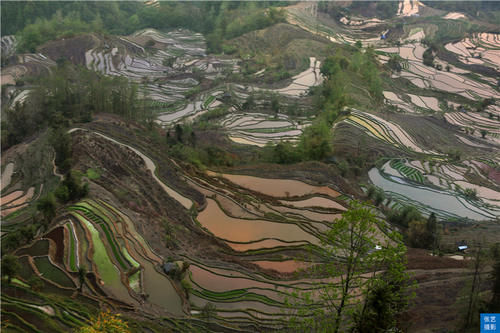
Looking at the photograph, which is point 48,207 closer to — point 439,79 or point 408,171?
point 408,171

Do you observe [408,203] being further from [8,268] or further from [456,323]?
[8,268]

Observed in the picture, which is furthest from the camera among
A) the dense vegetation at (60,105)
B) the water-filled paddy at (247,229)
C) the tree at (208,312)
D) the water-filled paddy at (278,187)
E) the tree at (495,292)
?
the dense vegetation at (60,105)

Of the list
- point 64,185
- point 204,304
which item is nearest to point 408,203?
point 204,304

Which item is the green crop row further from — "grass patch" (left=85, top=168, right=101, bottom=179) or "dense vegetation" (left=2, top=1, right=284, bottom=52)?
A: "dense vegetation" (left=2, top=1, right=284, bottom=52)

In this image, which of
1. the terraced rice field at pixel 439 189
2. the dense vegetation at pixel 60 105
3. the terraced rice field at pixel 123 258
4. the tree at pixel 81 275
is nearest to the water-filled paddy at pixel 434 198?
the terraced rice field at pixel 439 189

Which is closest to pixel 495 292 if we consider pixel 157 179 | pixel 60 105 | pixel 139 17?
pixel 157 179

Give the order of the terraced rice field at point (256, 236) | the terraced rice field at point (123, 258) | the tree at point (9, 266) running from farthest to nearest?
the terraced rice field at point (256, 236) < the terraced rice field at point (123, 258) < the tree at point (9, 266)

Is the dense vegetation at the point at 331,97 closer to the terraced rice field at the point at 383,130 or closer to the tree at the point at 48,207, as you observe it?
the terraced rice field at the point at 383,130

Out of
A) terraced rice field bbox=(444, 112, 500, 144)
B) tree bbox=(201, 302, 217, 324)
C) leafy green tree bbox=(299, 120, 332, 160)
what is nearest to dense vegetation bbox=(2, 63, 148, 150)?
leafy green tree bbox=(299, 120, 332, 160)

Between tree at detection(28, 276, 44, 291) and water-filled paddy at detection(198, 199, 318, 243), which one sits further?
water-filled paddy at detection(198, 199, 318, 243)
